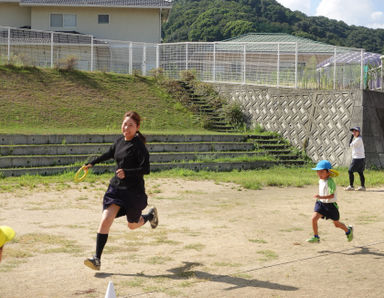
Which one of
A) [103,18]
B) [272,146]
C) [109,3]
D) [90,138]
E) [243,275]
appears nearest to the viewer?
[243,275]

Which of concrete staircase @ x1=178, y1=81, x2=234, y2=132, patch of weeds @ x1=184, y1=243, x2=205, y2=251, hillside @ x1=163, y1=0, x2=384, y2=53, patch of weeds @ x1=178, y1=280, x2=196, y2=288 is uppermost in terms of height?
hillside @ x1=163, y1=0, x2=384, y2=53

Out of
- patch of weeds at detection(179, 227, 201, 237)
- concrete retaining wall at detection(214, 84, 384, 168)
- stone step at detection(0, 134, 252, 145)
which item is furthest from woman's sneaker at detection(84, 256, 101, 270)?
concrete retaining wall at detection(214, 84, 384, 168)

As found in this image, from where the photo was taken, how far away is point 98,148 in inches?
562

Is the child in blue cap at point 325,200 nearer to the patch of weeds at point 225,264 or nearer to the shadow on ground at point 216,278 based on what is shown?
the patch of weeds at point 225,264

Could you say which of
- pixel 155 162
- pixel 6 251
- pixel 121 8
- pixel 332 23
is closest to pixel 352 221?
pixel 6 251

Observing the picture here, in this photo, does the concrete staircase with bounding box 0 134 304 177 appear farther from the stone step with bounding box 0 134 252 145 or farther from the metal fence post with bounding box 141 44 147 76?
the metal fence post with bounding box 141 44 147 76

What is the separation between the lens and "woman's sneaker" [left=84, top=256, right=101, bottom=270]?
512 centimetres

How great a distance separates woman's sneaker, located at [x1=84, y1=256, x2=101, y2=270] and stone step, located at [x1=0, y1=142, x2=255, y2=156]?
880cm

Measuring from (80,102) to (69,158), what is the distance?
6146 millimetres

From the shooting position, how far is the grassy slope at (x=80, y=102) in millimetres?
17578

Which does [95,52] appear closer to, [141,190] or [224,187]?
[224,187]

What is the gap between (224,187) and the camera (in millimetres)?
12258

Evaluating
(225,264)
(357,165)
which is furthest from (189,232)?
(357,165)

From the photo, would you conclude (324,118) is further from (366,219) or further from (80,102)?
(80,102)
